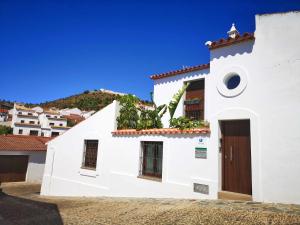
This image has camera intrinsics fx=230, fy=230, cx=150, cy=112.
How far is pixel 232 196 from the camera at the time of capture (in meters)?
7.14

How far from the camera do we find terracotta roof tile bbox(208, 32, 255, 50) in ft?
24.4

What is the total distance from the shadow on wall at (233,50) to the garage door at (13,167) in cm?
2132

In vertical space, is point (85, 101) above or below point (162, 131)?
above

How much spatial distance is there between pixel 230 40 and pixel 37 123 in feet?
168

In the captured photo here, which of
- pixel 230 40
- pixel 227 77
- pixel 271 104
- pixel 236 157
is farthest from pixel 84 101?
pixel 271 104

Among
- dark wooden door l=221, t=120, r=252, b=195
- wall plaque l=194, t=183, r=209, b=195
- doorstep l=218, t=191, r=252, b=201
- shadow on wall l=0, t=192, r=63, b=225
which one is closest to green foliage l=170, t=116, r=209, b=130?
dark wooden door l=221, t=120, r=252, b=195

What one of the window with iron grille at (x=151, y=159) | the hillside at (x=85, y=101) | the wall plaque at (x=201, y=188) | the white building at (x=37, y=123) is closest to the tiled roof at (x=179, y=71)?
the window with iron grille at (x=151, y=159)

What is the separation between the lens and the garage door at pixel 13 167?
2128cm

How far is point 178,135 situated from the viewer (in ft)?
29.0

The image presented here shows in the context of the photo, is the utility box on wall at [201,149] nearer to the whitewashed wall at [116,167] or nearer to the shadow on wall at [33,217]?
the whitewashed wall at [116,167]

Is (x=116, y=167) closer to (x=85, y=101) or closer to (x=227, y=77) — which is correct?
(x=227, y=77)

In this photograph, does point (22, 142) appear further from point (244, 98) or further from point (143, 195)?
point (244, 98)

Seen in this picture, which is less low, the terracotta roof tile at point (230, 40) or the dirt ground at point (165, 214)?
the terracotta roof tile at point (230, 40)

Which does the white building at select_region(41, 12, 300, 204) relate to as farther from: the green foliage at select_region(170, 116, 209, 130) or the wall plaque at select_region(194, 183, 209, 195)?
the green foliage at select_region(170, 116, 209, 130)
